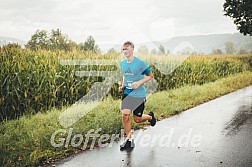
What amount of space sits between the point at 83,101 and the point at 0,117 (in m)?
2.58

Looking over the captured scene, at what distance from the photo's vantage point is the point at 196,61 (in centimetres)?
1739

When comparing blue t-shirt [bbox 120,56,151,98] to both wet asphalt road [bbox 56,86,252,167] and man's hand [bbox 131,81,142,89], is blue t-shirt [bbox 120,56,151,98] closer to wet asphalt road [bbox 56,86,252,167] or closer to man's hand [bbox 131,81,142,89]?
man's hand [bbox 131,81,142,89]

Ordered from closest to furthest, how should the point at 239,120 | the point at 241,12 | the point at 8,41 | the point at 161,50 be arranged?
1. the point at 239,120
2. the point at 8,41
3. the point at 161,50
4. the point at 241,12

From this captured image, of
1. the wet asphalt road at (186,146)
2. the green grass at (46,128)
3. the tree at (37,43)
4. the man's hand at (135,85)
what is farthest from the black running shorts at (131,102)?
the tree at (37,43)

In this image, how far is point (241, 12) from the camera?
90.8ft

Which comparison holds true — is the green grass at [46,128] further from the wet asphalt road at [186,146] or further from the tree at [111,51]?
the tree at [111,51]

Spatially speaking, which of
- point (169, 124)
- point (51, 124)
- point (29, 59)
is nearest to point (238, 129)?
point (169, 124)

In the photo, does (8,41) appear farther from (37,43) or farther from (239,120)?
(239,120)

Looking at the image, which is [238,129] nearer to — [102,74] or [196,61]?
[102,74]

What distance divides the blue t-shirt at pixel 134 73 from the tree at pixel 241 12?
23978 mm

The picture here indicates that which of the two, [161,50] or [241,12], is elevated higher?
[241,12]

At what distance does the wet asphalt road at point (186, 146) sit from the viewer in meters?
4.50

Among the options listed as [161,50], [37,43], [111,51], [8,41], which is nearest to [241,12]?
[161,50]

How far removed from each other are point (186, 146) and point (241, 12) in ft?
83.6
